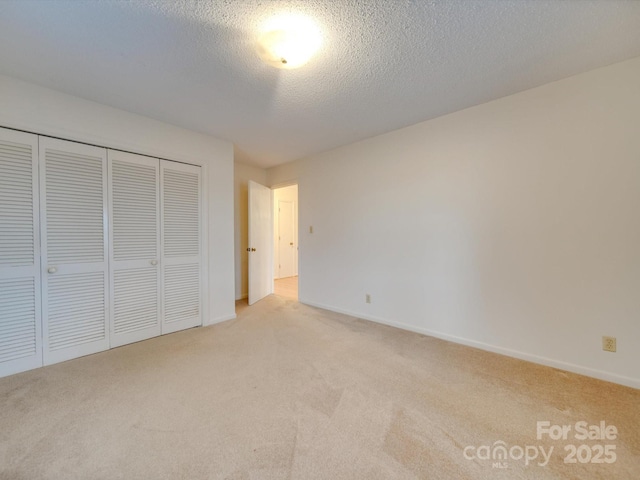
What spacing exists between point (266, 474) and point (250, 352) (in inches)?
53.4

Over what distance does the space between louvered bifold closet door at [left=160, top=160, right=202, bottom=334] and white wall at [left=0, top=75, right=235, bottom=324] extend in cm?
13

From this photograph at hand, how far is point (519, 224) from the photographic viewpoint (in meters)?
2.36

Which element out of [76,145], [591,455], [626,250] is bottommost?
[591,455]

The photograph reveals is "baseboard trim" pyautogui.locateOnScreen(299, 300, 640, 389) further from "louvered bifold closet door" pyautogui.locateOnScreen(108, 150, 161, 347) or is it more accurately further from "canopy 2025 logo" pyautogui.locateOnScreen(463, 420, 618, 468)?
"louvered bifold closet door" pyautogui.locateOnScreen(108, 150, 161, 347)

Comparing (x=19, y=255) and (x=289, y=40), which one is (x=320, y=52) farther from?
(x=19, y=255)

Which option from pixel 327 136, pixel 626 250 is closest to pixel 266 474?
pixel 626 250

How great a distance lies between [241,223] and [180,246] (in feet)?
5.29

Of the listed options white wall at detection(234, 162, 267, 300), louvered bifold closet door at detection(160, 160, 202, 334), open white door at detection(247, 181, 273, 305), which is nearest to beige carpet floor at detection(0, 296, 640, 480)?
louvered bifold closet door at detection(160, 160, 202, 334)

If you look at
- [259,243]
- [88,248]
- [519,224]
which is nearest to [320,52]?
[519,224]

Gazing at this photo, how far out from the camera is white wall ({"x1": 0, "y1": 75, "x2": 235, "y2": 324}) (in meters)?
2.13

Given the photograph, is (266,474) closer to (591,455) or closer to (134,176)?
(591,455)

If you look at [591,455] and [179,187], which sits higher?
[179,187]

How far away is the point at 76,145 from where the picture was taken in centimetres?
238

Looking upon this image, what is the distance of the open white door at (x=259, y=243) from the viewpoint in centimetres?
421
